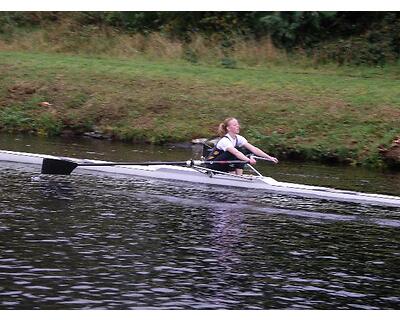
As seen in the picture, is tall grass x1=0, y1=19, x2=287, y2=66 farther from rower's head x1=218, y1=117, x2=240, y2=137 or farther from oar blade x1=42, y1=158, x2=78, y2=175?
oar blade x1=42, y1=158, x2=78, y2=175

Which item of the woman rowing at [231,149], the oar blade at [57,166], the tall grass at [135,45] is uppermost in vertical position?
the tall grass at [135,45]

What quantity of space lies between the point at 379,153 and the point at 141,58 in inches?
569

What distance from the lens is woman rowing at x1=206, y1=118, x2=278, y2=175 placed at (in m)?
18.6

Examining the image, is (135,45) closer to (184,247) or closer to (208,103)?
(208,103)

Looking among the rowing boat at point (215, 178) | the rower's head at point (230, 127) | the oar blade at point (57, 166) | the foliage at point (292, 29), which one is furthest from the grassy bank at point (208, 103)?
the oar blade at point (57, 166)

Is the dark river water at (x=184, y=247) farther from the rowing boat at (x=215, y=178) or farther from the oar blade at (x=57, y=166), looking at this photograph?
the rowing boat at (x=215, y=178)

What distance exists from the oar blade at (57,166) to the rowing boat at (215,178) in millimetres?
115

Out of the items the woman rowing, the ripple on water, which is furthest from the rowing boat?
the ripple on water

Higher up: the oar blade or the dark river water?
the oar blade

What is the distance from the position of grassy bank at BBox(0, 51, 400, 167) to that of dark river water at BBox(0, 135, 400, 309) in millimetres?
5705

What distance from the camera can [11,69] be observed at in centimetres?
3325

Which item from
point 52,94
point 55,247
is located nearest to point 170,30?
point 52,94

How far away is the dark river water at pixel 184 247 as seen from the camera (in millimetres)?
10766

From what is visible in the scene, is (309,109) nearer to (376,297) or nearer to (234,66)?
(234,66)
